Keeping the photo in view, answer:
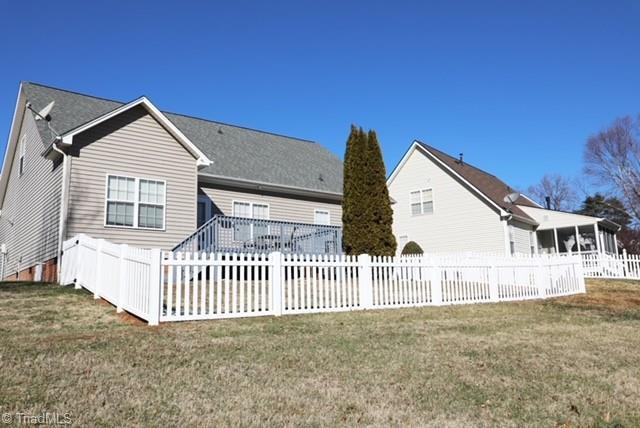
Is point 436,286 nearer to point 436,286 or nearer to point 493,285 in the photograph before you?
point 436,286

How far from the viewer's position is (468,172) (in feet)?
85.5

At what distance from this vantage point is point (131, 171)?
13812 mm

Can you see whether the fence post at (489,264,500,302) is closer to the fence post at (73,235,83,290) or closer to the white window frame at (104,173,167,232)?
the white window frame at (104,173,167,232)

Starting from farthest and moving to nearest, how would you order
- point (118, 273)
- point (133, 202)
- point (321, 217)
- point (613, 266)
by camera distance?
point (321, 217) → point (613, 266) → point (133, 202) → point (118, 273)

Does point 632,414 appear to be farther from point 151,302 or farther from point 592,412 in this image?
point 151,302

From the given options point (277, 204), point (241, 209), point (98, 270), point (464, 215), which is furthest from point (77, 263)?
point (464, 215)

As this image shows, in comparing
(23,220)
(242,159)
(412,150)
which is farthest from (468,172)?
(23,220)

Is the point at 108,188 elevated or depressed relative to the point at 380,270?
elevated

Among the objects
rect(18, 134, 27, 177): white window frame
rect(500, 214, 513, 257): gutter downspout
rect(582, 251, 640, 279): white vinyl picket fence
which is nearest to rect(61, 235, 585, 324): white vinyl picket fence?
rect(582, 251, 640, 279): white vinyl picket fence

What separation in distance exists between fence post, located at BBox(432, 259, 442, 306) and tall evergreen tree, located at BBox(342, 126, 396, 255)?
329 centimetres

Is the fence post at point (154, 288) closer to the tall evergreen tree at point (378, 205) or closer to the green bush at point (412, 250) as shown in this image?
the tall evergreen tree at point (378, 205)

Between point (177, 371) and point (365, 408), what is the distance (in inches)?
79.8

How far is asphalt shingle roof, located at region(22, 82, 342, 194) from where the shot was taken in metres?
15.7

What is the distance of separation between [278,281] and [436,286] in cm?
424
